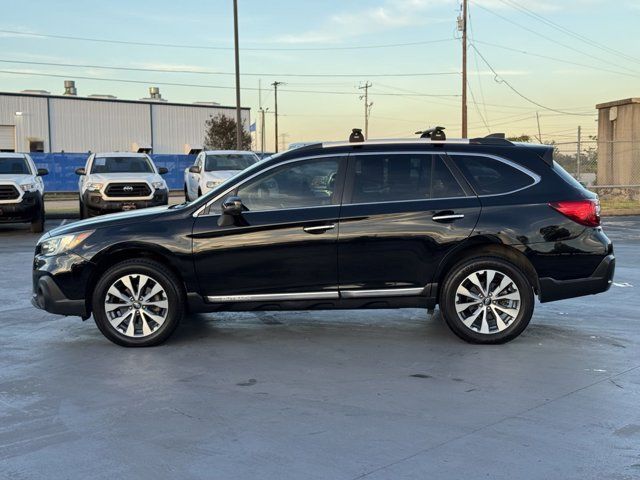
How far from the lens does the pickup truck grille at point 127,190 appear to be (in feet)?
58.8

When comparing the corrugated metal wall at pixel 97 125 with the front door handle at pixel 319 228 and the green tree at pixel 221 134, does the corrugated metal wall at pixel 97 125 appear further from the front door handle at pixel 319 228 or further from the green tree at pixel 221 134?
the front door handle at pixel 319 228

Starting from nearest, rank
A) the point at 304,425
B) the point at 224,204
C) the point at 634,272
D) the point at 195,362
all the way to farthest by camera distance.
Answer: the point at 304,425, the point at 195,362, the point at 224,204, the point at 634,272

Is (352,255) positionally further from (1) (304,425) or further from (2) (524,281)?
(1) (304,425)

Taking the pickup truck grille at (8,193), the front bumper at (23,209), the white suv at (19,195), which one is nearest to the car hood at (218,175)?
the white suv at (19,195)

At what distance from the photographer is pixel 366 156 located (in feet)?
21.7

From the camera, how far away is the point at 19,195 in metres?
16.8

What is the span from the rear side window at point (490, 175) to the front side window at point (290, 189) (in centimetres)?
119

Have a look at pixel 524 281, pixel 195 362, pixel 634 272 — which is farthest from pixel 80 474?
pixel 634 272

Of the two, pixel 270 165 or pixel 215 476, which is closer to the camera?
pixel 215 476

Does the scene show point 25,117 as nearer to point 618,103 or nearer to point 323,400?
point 618,103

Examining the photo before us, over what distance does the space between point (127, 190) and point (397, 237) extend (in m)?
12.9

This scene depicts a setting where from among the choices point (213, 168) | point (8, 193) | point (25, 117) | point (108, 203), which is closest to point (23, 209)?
point (8, 193)

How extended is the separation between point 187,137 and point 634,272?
5901cm

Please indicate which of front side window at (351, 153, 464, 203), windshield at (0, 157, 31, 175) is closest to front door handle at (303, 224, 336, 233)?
front side window at (351, 153, 464, 203)
